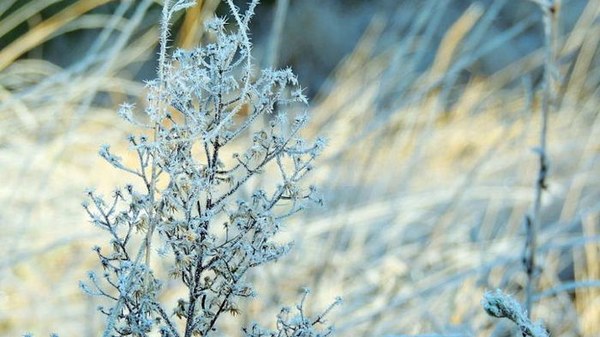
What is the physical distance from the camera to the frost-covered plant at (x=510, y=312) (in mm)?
344

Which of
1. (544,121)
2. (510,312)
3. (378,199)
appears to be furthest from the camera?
(378,199)

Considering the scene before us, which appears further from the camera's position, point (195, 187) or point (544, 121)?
point (544, 121)

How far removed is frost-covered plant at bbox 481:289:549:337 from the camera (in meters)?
0.34

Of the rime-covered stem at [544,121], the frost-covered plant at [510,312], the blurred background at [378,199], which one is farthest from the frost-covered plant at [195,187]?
the blurred background at [378,199]

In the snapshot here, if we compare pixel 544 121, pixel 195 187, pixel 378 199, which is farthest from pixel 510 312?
pixel 378 199

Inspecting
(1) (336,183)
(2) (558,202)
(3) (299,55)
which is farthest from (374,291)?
(3) (299,55)

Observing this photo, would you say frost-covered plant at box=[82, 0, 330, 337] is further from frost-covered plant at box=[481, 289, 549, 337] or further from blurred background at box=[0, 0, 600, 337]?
blurred background at box=[0, 0, 600, 337]

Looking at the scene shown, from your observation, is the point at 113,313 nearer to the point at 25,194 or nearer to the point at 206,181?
the point at 206,181

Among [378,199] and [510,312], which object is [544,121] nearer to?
[510,312]

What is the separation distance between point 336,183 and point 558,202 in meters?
0.69

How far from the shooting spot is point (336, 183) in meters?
1.30

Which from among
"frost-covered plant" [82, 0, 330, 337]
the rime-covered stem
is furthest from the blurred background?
"frost-covered plant" [82, 0, 330, 337]

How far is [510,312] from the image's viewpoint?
347 millimetres

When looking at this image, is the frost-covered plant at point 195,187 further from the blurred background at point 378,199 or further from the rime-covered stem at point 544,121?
the blurred background at point 378,199
